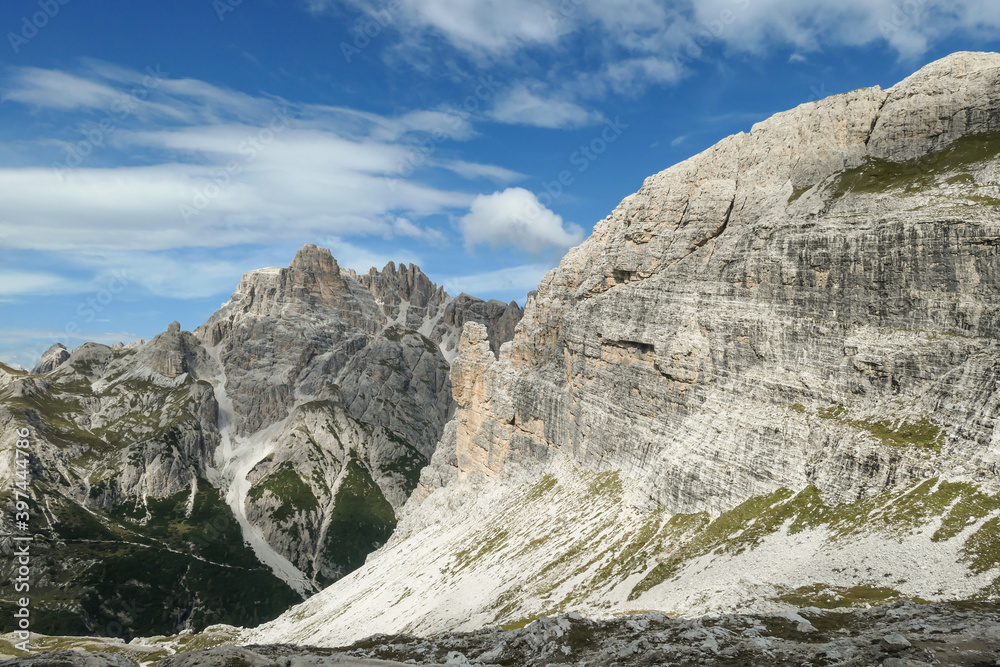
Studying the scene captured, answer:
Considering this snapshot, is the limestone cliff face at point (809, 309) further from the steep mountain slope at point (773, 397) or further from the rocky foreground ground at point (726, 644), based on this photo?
the rocky foreground ground at point (726, 644)

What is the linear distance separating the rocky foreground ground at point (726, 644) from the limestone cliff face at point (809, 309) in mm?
20826

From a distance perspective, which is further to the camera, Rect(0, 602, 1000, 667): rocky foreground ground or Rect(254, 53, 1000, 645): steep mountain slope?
Rect(254, 53, 1000, 645): steep mountain slope

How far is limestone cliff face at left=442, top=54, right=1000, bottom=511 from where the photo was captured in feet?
170

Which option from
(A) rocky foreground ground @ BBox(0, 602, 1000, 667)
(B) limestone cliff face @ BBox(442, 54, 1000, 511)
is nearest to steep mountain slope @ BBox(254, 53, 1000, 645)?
(B) limestone cliff face @ BBox(442, 54, 1000, 511)

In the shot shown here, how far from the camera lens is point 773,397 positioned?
Result: 210ft

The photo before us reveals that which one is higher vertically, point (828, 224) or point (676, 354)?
point (828, 224)

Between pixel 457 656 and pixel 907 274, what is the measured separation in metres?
55.6

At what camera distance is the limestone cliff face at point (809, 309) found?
51906mm

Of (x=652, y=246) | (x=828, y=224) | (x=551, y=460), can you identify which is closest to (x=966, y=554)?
(x=828, y=224)

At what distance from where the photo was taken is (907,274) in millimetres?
57625

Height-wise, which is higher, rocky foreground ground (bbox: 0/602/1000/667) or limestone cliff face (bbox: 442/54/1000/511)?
limestone cliff face (bbox: 442/54/1000/511)

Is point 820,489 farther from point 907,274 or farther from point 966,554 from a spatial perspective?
point 907,274

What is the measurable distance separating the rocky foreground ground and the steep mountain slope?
271 inches

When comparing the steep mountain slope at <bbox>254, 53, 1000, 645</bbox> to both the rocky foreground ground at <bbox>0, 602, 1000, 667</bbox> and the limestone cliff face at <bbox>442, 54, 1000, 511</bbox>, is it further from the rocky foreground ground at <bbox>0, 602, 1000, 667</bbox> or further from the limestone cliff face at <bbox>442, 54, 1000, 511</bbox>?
the rocky foreground ground at <bbox>0, 602, 1000, 667</bbox>
